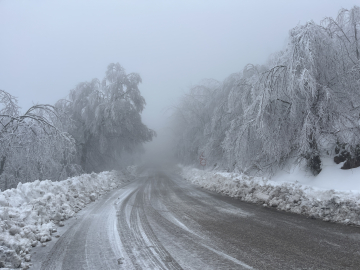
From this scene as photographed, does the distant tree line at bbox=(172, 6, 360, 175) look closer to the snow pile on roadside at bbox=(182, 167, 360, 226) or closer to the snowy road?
the snow pile on roadside at bbox=(182, 167, 360, 226)

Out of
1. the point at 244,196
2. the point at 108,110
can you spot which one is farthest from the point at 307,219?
the point at 108,110

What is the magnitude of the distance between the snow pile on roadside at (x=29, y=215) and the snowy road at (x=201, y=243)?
11.0 inches

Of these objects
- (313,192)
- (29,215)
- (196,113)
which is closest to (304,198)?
(313,192)

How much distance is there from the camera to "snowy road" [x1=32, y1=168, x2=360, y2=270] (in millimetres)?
3596

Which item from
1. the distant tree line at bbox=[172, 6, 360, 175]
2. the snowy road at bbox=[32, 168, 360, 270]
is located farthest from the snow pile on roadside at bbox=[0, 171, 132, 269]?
the distant tree line at bbox=[172, 6, 360, 175]

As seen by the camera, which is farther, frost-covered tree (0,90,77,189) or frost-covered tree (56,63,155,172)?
frost-covered tree (56,63,155,172)

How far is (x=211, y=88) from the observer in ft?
81.9

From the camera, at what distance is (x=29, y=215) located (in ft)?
18.0

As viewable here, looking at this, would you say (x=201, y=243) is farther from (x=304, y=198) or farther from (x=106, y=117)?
(x=106, y=117)

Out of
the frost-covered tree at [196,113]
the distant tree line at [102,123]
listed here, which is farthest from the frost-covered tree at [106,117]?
the frost-covered tree at [196,113]

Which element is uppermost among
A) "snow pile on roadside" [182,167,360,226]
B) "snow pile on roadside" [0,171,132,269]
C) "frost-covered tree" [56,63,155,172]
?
"frost-covered tree" [56,63,155,172]

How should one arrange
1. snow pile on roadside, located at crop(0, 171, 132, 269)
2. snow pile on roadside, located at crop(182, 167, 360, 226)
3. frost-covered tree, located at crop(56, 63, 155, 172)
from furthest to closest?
frost-covered tree, located at crop(56, 63, 155, 172)
snow pile on roadside, located at crop(182, 167, 360, 226)
snow pile on roadside, located at crop(0, 171, 132, 269)

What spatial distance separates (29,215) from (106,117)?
15733 mm

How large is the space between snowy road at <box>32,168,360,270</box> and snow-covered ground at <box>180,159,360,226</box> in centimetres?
55
